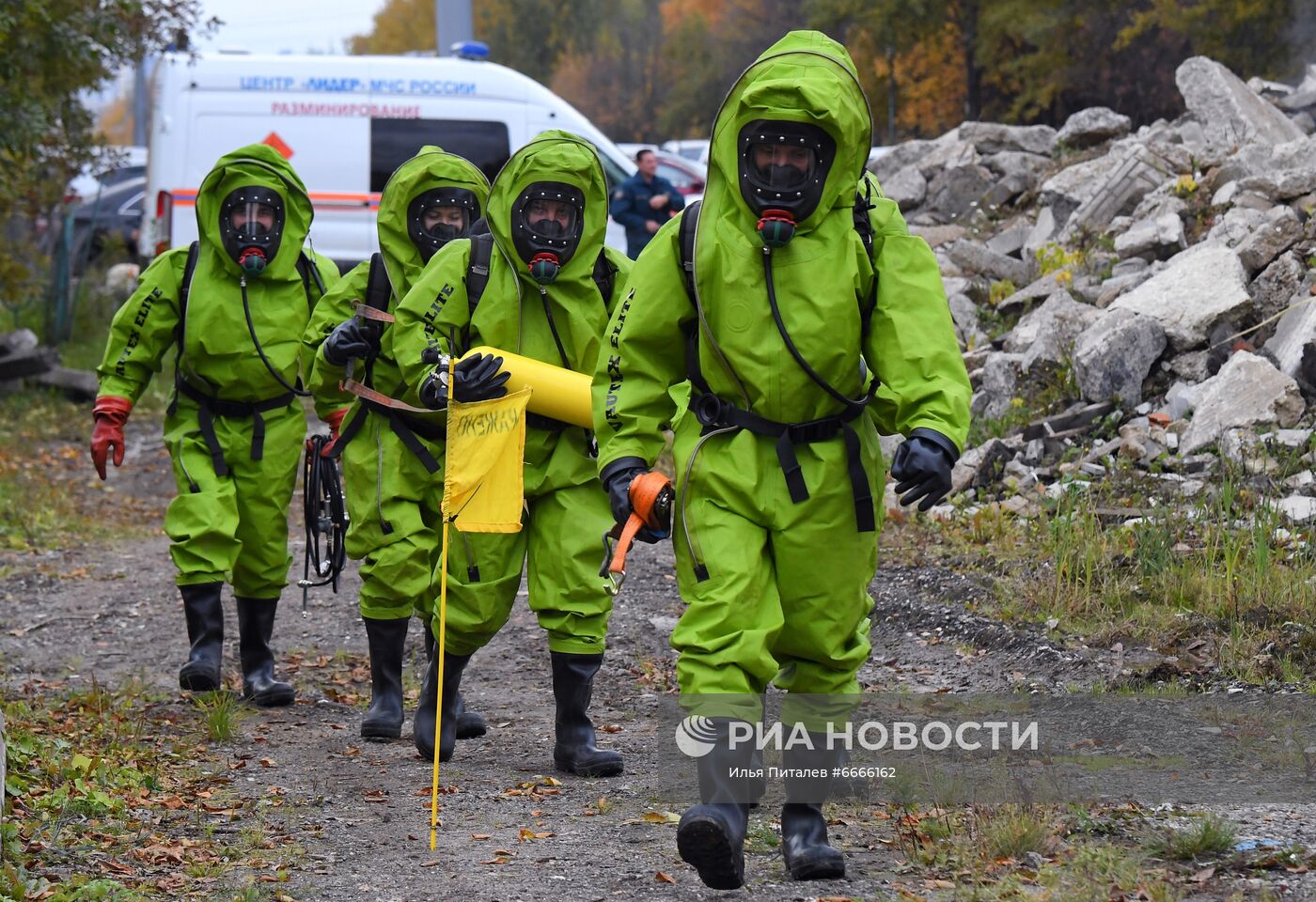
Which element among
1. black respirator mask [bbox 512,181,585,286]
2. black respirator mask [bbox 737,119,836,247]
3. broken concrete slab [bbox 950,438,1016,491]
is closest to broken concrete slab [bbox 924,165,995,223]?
broken concrete slab [bbox 950,438,1016,491]

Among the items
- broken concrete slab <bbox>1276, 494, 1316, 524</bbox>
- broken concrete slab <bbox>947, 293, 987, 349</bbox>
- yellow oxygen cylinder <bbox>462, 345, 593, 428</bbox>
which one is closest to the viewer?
yellow oxygen cylinder <bbox>462, 345, 593, 428</bbox>

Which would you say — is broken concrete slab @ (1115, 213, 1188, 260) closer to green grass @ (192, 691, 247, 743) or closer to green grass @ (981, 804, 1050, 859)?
green grass @ (192, 691, 247, 743)

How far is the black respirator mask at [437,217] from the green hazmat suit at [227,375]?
75 cm

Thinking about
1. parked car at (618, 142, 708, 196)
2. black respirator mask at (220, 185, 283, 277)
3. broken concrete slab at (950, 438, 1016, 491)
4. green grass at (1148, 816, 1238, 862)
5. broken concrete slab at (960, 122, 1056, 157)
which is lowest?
green grass at (1148, 816, 1238, 862)

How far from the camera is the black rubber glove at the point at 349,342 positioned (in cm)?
634

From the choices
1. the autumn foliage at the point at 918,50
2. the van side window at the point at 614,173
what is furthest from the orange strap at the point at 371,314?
the autumn foliage at the point at 918,50

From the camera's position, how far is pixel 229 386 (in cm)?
707

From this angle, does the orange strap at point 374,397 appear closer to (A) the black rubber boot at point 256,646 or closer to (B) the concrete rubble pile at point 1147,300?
(A) the black rubber boot at point 256,646

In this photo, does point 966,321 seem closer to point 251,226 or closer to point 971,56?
point 251,226

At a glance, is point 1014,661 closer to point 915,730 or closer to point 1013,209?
point 915,730

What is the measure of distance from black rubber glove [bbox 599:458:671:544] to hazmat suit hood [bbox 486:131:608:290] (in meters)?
1.51

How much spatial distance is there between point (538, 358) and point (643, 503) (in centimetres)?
163

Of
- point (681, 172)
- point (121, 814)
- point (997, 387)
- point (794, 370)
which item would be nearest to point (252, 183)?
point (121, 814)

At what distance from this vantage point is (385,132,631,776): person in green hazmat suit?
582cm
